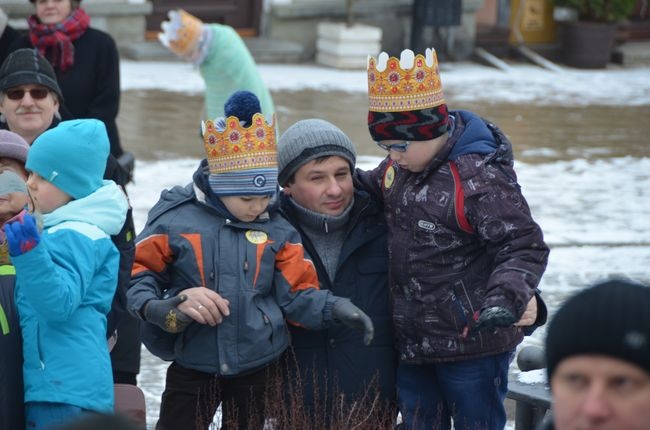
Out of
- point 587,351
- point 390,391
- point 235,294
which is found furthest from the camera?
point 390,391

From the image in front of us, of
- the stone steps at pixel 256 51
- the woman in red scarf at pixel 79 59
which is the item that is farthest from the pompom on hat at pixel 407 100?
the stone steps at pixel 256 51

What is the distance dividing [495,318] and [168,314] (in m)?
0.90

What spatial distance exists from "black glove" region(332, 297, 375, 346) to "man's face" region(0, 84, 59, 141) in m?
1.81

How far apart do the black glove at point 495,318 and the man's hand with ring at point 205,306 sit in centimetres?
72

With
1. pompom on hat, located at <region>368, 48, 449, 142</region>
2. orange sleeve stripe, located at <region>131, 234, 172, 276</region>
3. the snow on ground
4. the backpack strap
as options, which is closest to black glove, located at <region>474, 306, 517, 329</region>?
the backpack strap

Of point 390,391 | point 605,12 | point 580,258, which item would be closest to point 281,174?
point 390,391

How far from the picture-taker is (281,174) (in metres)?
3.75

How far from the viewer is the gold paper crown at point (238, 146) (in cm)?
357

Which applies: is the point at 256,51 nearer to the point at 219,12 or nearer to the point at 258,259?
the point at 219,12

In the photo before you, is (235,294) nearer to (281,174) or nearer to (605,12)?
(281,174)

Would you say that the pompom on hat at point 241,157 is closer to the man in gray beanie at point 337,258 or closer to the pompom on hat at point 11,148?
the man in gray beanie at point 337,258

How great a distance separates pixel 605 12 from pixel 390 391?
1384 cm

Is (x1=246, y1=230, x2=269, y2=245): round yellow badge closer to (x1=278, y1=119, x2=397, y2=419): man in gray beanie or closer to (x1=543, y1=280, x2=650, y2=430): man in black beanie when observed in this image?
(x1=278, y1=119, x2=397, y2=419): man in gray beanie

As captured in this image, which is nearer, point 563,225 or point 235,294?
point 235,294
